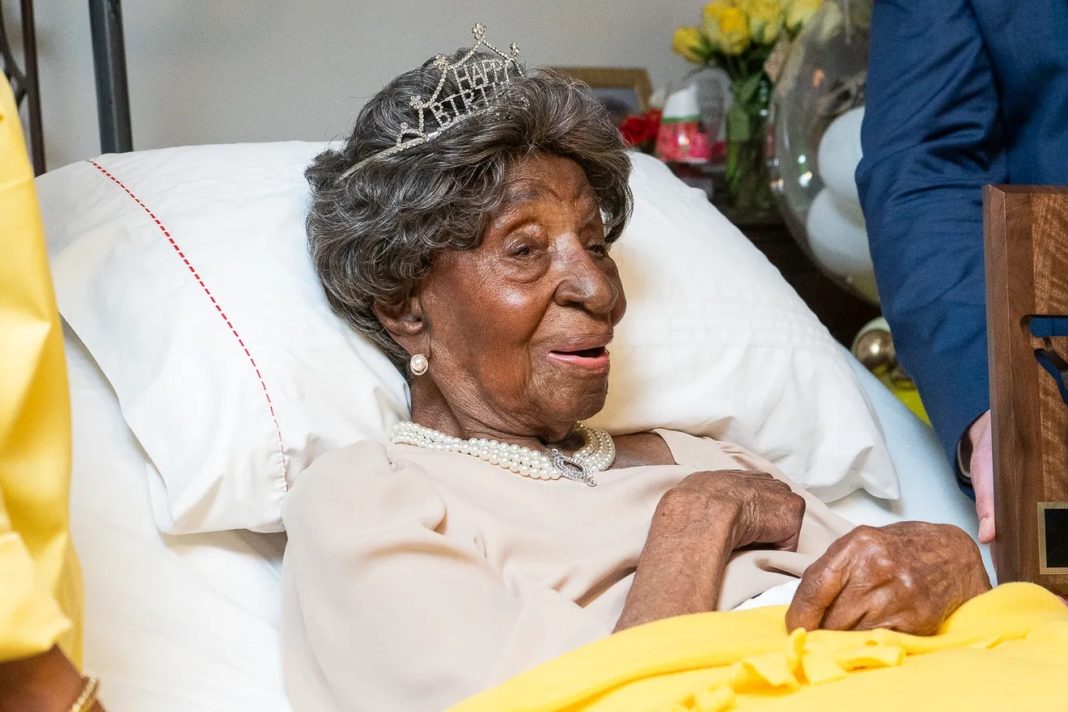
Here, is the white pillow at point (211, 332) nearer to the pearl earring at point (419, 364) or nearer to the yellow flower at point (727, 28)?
the pearl earring at point (419, 364)

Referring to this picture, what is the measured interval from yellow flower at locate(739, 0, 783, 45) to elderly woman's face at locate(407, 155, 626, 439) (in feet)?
4.29

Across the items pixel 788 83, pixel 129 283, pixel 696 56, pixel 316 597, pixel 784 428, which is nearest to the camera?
pixel 316 597

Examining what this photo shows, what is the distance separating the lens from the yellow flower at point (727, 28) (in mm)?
2555

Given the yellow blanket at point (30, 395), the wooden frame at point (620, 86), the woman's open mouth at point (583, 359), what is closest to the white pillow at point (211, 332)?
the woman's open mouth at point (583, 359)

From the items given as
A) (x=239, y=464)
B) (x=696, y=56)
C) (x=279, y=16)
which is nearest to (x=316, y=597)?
(x=239, y=464)

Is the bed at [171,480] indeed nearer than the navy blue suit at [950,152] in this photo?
Yes

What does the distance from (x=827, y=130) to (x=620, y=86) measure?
0.60m

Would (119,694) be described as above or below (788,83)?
below

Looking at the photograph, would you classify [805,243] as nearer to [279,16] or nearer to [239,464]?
[279,16]

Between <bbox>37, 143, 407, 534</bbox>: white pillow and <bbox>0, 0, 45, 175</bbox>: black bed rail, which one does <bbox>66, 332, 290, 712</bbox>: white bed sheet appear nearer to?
<bbox>37, 143, 407, 534</bbox>: white pillow

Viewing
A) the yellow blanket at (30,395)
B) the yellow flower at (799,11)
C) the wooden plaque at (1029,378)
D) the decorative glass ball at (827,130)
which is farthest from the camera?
the yellow flower at (799,11)

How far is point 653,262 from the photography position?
68.7 inches

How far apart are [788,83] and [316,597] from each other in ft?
5.15

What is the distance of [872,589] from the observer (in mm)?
1128
